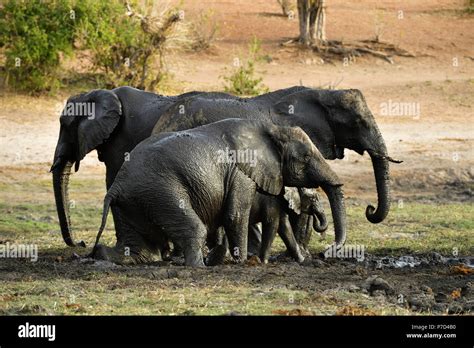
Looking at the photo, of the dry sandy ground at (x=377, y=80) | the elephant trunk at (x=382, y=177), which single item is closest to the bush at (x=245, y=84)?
the dry sandy ground at (x=377, y=80)

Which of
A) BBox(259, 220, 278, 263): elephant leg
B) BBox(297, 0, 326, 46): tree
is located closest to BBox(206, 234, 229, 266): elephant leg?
BBox(259, 220, 278, 263): elephant leg

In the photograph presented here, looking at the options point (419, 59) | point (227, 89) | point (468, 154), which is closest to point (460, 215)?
point (468, 154)

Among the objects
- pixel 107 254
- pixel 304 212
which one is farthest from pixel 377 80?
pixel 107 254

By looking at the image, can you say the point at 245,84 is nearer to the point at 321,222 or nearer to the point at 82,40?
the point at 82,40

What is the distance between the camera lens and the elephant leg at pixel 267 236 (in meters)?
14.5

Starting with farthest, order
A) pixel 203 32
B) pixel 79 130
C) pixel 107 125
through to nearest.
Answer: pixel 203 32 < pixel 79 130 < pixel 107 125

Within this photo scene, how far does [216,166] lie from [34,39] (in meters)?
12.8

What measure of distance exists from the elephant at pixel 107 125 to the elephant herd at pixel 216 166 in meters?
0.01

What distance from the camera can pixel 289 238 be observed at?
14.8 metres

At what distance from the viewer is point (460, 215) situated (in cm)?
1942

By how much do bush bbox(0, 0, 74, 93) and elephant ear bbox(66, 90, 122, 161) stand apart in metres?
9.51

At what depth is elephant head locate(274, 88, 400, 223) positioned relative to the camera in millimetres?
15586
